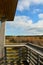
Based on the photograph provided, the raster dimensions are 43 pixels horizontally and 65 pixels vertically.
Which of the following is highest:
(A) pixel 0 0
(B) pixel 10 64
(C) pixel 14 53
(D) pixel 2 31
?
(A) pixel 0 0

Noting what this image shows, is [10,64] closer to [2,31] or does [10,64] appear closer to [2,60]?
[2,60]

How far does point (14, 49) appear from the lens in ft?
16.9

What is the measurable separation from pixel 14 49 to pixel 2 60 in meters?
1.02

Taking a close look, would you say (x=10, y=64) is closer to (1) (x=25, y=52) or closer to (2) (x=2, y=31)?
(1) (x=25, y=52)

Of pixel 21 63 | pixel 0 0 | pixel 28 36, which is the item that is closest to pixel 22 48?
pixel 21 63

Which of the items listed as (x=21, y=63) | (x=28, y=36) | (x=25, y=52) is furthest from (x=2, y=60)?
(x=28, y=36)

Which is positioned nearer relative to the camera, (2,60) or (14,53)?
(2,60)

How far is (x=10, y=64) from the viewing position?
14.4ft

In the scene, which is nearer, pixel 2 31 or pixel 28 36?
pixel 2 31

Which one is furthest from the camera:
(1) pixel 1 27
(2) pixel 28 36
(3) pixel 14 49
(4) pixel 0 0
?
(2) pixel 28 36

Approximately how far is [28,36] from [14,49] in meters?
5.21

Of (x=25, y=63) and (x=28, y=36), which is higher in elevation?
(x=28, y=36)

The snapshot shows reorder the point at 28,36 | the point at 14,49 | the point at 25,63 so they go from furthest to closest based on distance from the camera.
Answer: the point at 28,36
the point at 14,49
the point at 25,63

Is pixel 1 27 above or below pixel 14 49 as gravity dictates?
above
